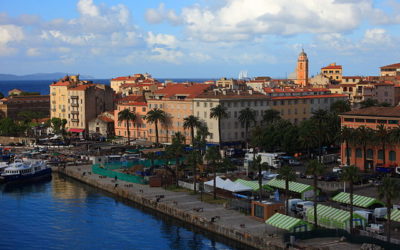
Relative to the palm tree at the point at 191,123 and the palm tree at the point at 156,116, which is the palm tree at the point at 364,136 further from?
the palm tree at the point at 156,116

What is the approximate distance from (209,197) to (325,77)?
4028 inches

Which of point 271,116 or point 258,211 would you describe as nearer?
point 258,211

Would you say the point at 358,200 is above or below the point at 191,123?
below

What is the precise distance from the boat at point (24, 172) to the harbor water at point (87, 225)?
26.2 feet

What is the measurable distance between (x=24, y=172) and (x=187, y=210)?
3681 cm

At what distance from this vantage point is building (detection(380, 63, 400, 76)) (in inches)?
6737

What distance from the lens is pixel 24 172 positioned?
90.9 m

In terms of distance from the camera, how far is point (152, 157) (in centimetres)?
8669

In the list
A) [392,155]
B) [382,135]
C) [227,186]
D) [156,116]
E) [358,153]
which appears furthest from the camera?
[156,116]

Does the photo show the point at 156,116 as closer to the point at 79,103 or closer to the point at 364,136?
the point at 79,103

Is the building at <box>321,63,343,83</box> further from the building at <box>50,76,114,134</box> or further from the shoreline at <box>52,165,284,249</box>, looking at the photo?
the shoreline at <box>52,165,284,249</box>

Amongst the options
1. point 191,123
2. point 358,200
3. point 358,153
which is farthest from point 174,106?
point 358,200

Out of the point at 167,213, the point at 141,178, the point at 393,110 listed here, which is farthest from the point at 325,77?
the point at 167,213

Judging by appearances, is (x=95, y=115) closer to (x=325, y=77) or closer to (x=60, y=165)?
(x=60, y=165)
